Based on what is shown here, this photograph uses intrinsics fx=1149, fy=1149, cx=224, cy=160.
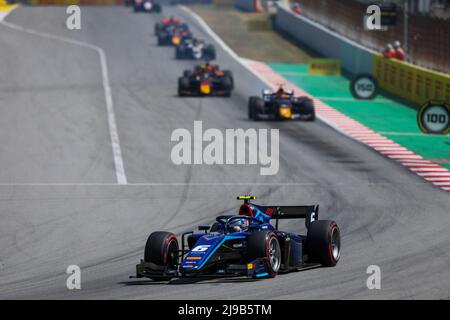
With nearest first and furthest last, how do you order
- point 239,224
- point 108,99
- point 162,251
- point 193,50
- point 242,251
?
1. point 162,251
2. point 242,251
3. point 239,224
4. point 108,99
5. point 193,50

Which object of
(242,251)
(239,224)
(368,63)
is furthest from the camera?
(368,63)

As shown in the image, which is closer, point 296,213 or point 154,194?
point 296,213

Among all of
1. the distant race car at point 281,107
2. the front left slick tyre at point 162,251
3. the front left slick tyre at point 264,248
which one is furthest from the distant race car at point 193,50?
the front left slick tyre at point 264,248

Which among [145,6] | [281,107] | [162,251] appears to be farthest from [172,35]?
[162,251]

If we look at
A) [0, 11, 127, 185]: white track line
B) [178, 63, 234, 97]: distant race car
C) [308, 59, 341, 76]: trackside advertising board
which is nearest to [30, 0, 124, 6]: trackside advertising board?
[0, 11, 127, 185]: white track line

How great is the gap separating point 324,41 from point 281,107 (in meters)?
19.0

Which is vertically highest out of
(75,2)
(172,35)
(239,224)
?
(239,224)

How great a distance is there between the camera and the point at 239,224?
61.5 ft

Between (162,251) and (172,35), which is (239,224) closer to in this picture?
(162,251)

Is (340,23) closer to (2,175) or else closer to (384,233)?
(2,175)

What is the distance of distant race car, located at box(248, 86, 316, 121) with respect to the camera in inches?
1567

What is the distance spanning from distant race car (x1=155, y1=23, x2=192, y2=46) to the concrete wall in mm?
6173

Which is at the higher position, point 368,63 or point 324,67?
point 368,63

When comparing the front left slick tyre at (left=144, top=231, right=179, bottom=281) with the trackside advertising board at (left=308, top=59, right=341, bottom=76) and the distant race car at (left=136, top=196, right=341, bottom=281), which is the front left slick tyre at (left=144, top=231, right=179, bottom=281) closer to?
the distant race car at (left=136, top=196, right=341, bottom=281)
